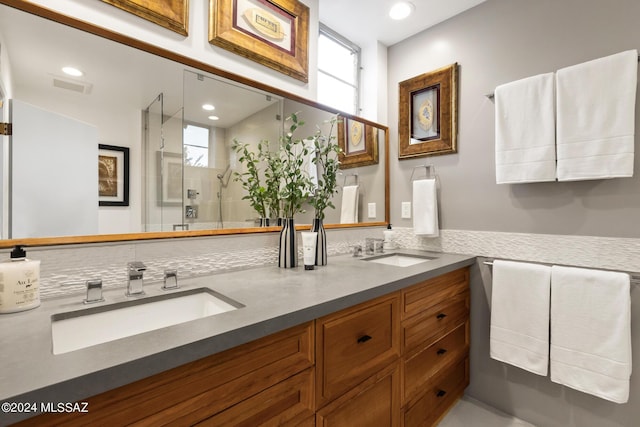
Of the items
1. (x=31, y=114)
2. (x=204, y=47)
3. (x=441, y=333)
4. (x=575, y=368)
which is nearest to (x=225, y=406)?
(x=31, y=114)

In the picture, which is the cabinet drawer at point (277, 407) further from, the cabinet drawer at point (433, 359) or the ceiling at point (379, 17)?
the ceiling at point (379, 17)

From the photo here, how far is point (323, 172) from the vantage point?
1.78 metres

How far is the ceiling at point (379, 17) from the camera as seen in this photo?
1.83m

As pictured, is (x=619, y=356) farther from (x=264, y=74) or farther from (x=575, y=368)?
(x=264, y=74)

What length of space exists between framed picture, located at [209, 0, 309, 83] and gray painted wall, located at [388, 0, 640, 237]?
2.89 ft

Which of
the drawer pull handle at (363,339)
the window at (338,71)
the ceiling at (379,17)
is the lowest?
the drawer pull handle at (363,339)

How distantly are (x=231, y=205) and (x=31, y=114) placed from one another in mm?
709

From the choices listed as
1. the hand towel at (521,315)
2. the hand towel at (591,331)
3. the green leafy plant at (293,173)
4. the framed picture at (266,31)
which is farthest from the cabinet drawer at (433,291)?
the framed picture at (266,31)

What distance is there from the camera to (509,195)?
1703mm

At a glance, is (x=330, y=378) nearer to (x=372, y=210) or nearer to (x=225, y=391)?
(x=225, y=391)

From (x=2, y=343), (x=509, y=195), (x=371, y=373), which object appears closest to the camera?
(x=2, y=343)

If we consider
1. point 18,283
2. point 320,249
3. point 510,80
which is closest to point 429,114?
point 510,80

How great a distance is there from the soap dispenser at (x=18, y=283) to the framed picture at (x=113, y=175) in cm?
27

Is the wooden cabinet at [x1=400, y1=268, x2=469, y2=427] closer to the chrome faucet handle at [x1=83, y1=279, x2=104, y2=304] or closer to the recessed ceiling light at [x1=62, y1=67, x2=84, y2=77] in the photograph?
the chrome faucet handle at [x1=83, y1=279, x2=104, y2=304]
